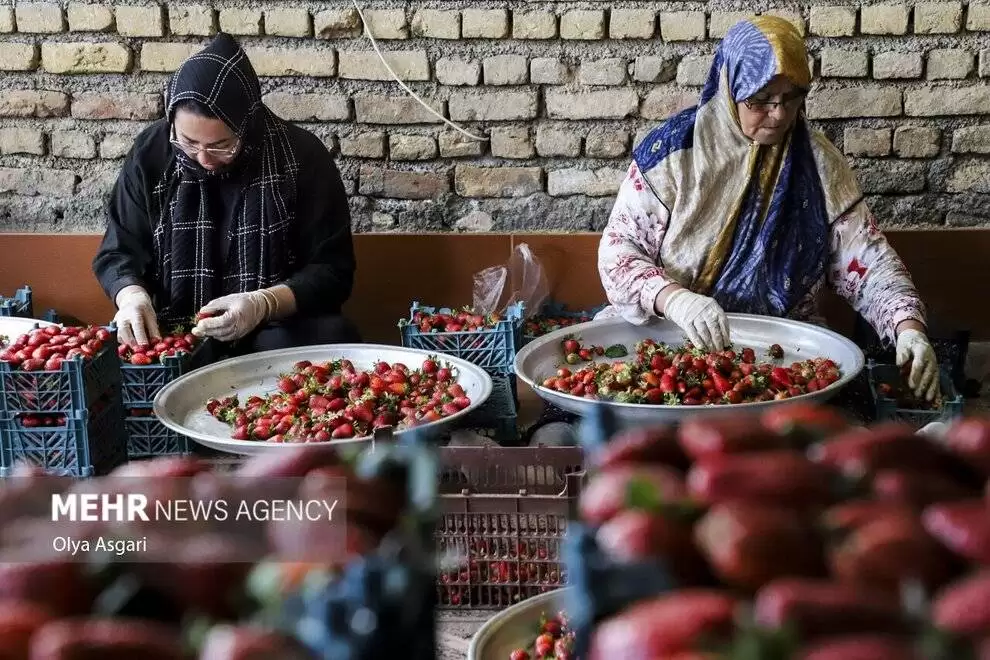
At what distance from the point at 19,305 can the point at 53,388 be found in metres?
1.02

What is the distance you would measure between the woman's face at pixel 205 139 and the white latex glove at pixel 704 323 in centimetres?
126

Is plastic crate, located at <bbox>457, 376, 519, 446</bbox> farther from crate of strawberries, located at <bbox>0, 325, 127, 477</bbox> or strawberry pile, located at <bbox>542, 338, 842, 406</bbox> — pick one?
crate of strawberries, located at <bbox>0, 325, 127, 477</bbox>

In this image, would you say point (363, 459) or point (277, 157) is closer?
point (363, 459)

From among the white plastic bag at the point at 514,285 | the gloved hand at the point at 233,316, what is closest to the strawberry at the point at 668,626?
the gloved hand at the point at 233,316

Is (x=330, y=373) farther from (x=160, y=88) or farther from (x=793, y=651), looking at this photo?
(x=793, y=651)

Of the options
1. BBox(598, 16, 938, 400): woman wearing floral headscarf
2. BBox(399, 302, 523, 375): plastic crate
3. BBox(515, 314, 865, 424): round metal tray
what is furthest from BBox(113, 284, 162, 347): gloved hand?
BBox(598, 16, 938, 400): woman wearing floral headscarf

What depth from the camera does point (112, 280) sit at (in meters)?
2.90

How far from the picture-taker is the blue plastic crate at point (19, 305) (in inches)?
121

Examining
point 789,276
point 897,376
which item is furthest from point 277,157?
point 897,376

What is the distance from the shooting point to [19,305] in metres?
3.11

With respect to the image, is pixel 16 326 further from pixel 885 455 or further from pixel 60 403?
pixel 885 455

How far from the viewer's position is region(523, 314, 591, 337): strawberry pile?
317cm

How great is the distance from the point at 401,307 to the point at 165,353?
1.14 meters

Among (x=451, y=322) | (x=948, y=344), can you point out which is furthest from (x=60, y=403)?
(x=948, y=344)
